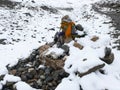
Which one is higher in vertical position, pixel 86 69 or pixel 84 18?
pixel 86 69

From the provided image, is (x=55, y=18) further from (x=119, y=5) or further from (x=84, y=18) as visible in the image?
(x=119, y=5)

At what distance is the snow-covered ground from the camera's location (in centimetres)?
1104

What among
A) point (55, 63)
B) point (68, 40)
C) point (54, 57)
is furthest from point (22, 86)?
point (68, 40)

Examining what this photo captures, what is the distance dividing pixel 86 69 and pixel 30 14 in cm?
1664

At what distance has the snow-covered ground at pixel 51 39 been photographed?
1104cm

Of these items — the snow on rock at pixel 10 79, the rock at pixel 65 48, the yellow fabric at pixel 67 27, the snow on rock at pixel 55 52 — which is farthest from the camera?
the yellow fabric at pixel 67 27

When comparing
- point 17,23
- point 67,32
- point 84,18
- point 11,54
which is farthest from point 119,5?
point 67,32

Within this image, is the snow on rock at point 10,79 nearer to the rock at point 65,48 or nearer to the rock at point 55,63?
the rock at point 55,63

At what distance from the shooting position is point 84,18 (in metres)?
28.3

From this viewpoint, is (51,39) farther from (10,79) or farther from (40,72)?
(10,79)

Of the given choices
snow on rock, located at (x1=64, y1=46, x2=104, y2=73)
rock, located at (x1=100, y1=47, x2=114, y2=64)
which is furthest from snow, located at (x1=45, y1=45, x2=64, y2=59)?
rock, located at (x1=100, y1=47, x2=114, y2=64)

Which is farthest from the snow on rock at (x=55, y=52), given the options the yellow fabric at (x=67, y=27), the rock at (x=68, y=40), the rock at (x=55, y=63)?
the yellow fabric at (x=67, y=27)

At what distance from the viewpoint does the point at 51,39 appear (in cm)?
1798

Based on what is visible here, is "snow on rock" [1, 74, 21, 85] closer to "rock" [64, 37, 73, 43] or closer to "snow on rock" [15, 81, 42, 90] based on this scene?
"snow on rock" [15, 81, 42, 90]
